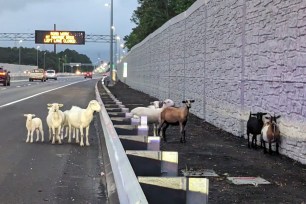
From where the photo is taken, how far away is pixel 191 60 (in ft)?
67.9

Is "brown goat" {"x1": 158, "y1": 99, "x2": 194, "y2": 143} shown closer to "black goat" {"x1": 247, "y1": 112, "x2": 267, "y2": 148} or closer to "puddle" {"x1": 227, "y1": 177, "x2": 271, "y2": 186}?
"black goat" {"x1": 247, "y1": 112, "x2": 267, "y2": 148}

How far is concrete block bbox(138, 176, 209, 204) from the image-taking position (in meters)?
4.68

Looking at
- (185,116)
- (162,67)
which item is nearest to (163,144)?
(185,116)

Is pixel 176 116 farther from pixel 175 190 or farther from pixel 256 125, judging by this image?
pixel 175 190

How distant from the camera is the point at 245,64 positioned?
43.1 ft

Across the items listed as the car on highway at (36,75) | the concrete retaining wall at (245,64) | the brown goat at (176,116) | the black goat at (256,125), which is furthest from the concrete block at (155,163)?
the car on highway at (36,75)

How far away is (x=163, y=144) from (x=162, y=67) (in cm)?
1780

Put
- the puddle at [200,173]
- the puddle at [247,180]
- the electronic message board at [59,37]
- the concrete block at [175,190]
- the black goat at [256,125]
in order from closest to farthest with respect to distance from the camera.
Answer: the concrete block at [175,190]
the puddle at [247,180]
the puddle at [200,173]
the black goat at [256,125]
the electronic message board at [59,37]

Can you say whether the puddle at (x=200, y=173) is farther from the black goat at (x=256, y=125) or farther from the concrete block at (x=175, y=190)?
the concrete block at (x=175, y=190)

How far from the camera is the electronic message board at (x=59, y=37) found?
90000 millimetres

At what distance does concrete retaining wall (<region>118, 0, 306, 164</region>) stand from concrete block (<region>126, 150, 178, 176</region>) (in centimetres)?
418

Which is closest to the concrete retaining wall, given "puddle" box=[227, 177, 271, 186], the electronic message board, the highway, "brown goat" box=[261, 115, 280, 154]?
"brown goat" box=[261, 115, 280, 154]

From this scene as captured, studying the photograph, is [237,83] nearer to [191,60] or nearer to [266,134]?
[266,134]

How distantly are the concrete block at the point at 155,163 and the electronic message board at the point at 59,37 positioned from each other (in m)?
85.3
